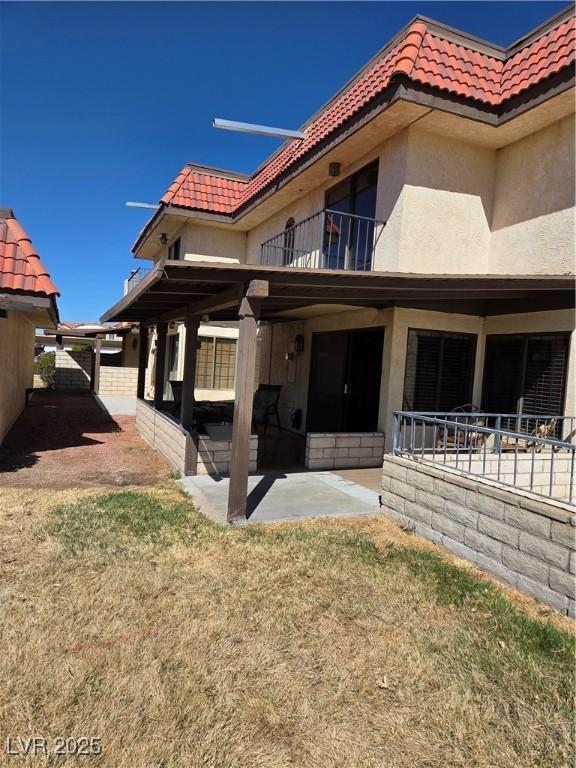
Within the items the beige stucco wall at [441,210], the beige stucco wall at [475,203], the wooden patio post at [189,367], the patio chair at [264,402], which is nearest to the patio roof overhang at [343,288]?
the wooden patio post at [189,367]

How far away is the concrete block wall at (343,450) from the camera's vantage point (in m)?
8.68

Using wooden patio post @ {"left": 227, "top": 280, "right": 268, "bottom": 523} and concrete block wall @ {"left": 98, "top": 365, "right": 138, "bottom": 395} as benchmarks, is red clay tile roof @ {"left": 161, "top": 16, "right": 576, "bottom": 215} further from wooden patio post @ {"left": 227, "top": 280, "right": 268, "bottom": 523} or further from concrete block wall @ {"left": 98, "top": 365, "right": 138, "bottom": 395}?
concrete block wall @ {"left": 98, "top": 365, "right": 138, "bottom": 395}

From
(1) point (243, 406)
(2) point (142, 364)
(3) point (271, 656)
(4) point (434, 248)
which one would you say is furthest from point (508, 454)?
(2) point (142, 364)

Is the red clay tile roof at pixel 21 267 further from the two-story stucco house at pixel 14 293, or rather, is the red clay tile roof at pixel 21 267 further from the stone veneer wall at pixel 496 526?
the stone veneer wall at pixel 496 526

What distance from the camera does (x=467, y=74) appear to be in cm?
852

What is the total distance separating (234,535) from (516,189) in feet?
26.8

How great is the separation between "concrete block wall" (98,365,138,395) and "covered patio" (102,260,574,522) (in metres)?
12.8

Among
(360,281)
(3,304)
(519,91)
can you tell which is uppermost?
(519,91)

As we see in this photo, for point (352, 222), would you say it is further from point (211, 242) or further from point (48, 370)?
point (48, 370)

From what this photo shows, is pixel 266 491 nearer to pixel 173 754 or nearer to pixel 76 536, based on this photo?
pixel 76 536

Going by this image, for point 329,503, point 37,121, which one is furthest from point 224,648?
point 37,121

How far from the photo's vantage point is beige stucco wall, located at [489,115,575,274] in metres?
8.15

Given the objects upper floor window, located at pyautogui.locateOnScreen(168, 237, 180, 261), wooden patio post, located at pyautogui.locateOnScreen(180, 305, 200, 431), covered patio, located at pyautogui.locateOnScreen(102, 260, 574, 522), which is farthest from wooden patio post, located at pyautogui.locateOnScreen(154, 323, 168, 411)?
upper floor window, located at pyautogui.locateOnScreen(168, 237, 180, 261)

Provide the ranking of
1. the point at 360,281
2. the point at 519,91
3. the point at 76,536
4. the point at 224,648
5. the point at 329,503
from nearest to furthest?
the point at 224,648 < the point at 76,536 < the point at 360,281 < the point at 329,503 < the point at 519,91
